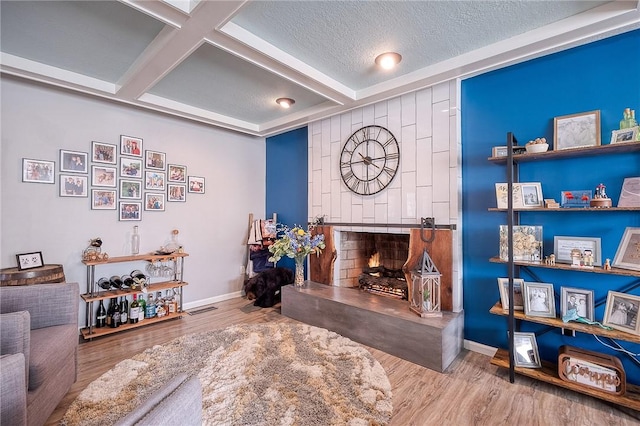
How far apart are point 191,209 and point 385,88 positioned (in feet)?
9.64

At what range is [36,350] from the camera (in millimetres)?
1667

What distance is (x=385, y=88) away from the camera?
2.91m

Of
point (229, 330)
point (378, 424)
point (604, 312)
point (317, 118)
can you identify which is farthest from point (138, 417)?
point (317, 118)

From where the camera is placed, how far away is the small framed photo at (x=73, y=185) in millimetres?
2980

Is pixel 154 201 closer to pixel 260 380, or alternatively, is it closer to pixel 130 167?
pixel 130 167

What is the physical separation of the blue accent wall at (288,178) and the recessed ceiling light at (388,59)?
1.86m

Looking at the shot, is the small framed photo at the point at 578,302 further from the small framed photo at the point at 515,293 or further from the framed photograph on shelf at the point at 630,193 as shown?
the framed photograph on shelf at the point at 630,193

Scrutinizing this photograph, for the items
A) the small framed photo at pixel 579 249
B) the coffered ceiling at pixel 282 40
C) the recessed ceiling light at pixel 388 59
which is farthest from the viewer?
the recessed ceiling light at pixel 388 59

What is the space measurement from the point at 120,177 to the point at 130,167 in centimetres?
16

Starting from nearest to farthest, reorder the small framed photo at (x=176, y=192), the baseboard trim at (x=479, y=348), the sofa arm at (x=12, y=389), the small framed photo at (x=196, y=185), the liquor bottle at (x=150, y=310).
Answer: the sofa arm at (x=12, y=389), the baseboard trim at (x=479, y=348), the liquor bottle at (x=150, y=310), the small framed photo at (x=176, y=192), the small framed photo at (x=196, y=185)

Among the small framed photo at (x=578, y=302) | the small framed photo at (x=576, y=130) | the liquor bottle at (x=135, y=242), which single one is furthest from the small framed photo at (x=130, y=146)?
the small framed photo at (x=578, y=302)

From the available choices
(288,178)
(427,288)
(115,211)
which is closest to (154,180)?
(115,211)

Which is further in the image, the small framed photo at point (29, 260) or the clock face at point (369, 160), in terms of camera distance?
the clock face at point (369, 160)

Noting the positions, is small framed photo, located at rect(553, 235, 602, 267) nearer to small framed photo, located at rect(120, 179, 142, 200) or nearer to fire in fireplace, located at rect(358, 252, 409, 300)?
fire in fireplace, located at rect(358, 252, 409, 300)
